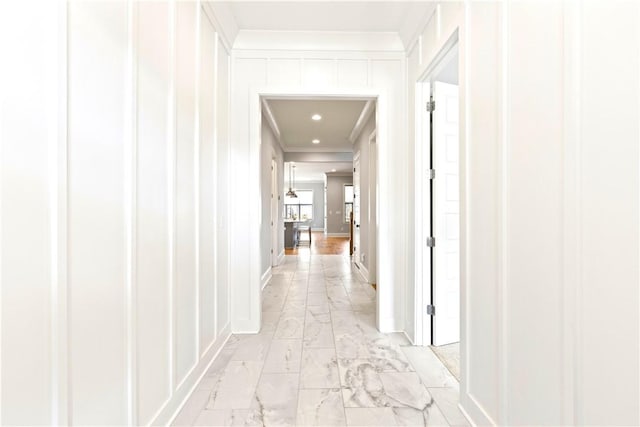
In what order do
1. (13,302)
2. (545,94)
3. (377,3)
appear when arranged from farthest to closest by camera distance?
1. (377,3)
2. (545,94)
3. (13,302)

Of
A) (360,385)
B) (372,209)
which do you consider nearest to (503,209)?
(360,385)

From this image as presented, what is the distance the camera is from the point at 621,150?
851mm

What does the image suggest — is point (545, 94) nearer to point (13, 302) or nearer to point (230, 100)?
point (13, 302)

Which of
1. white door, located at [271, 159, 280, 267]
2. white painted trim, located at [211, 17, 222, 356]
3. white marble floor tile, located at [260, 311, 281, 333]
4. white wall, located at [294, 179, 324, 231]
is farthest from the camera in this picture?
white wall, located at [294, 179, 324, 231]

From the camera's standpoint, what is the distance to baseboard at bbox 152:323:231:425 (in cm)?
155

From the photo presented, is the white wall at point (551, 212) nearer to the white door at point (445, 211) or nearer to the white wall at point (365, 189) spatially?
the white door at point (445, 211)

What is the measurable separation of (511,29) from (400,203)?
66.0 inches

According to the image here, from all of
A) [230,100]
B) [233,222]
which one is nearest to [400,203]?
[233,222]

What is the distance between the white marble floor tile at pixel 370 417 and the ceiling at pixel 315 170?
831 cm

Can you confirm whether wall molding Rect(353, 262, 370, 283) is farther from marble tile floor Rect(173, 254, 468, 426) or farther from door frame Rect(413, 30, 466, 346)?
A: door frame Rect(413, 30, 466, 346)

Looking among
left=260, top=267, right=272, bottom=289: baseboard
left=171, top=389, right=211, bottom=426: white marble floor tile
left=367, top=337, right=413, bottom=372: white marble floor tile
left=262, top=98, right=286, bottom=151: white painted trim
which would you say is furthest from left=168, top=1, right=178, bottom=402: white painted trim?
left=260, top=267, right=272, bottom=289: baseboard

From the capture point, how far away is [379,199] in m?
2.86

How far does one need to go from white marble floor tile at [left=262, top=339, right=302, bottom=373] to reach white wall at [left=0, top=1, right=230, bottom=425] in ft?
1.73

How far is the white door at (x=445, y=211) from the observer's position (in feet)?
8.26
